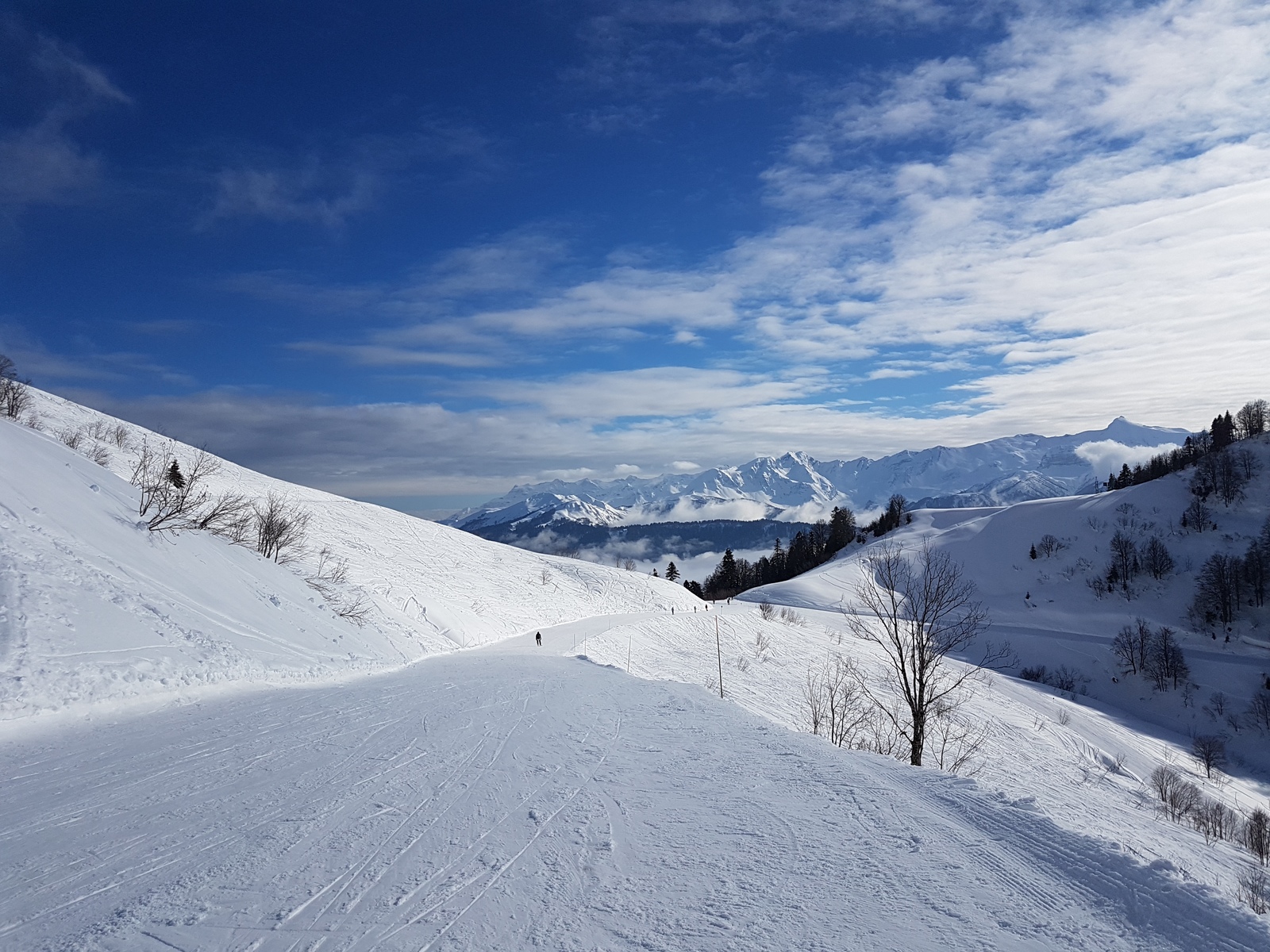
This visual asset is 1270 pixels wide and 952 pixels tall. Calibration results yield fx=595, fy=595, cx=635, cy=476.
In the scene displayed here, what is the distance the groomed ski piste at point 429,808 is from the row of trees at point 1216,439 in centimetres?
11657

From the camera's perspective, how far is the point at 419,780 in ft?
22.0

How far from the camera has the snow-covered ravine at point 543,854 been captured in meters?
3.67

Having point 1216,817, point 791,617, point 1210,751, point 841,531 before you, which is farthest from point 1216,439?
point 1216,817

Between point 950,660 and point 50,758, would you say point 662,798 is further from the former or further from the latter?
point 950,660

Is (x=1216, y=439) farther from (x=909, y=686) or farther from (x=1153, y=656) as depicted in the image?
(x=909, y=686)

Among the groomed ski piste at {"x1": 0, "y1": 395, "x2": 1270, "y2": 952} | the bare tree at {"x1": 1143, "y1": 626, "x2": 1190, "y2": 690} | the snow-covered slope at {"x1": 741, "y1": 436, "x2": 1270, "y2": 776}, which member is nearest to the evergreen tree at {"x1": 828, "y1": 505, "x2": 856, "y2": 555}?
the snow-covered slope at {"x1": 741, "y1": 436, "x2": 1270, "y2": 776}

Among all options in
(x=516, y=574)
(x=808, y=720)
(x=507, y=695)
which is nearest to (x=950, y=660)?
(x=808, y=720)

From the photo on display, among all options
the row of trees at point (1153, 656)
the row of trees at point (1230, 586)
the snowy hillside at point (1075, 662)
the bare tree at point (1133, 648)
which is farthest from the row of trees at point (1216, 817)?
the row of trees at point (1230, 586)

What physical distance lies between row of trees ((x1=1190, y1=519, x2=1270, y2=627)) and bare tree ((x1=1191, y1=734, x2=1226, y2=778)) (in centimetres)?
2739

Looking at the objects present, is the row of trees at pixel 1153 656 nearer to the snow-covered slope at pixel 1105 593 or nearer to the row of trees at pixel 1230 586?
the snow-covered slope at pixel 1105 593

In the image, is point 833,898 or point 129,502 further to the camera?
point 129,502

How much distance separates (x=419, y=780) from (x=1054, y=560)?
106537 millimetres

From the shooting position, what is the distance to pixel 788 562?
120m

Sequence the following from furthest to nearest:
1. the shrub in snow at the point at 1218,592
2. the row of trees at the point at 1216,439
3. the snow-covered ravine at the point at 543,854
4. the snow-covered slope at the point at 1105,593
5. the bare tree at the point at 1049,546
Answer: the row of trees at the point at 1216,439
the bare tree at the point at 1049,546
the shrub in snow at the point at 1218,592
the snow-covered slope at the point at 1105,593
the snow-covered ravine at the point at 543,854
